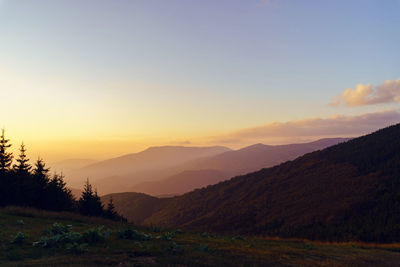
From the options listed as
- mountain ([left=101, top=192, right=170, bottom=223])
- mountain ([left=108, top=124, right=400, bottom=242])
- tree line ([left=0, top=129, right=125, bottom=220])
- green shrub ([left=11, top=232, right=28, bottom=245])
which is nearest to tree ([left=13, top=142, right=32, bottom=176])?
tree line ([left=0, top=129, right=125, bottom=220])

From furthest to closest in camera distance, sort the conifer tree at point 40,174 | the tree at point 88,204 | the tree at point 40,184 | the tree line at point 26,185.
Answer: the tree at point 88,204 < the conifer tree at point 40,174 < the tree at point 40,184 < the tree line at point 26,185

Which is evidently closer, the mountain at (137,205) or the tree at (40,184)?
the tree at (40,184)

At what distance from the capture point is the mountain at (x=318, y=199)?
62.9 m

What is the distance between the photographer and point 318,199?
285 ft

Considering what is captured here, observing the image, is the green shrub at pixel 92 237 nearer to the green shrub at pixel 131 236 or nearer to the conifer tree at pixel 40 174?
the green shrub at pixel 131 236

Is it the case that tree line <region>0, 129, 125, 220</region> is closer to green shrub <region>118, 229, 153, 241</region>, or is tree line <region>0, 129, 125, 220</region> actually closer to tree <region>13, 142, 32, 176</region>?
tree <region>13, 142, 32, 176</region>

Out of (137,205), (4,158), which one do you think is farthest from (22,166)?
(137,205)

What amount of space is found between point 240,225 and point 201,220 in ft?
78.0

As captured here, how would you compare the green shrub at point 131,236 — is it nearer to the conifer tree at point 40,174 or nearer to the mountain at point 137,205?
the conifer tree at point 40,174

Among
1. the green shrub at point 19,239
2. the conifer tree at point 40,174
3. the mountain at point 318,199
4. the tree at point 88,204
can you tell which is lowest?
the mountain at point 318,199

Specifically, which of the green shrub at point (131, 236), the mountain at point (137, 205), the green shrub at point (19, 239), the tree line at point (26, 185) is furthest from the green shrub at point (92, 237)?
the mountain at point (137, 205)

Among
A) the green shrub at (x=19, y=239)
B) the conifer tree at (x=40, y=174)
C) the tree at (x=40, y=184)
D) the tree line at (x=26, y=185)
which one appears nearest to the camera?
the green shrub at (x=19, y=239)

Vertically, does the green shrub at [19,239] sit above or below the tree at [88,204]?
above

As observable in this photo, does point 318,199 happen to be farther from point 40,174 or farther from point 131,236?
point 131,236
